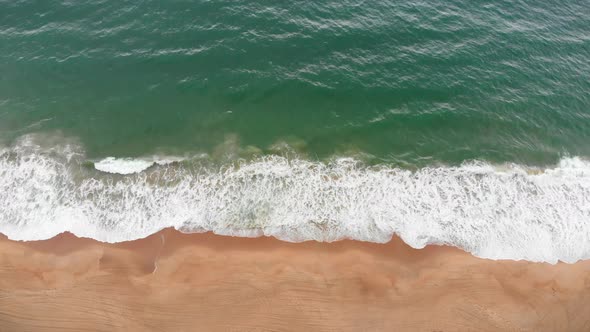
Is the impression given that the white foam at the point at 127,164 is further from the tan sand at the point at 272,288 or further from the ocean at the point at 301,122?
the tan sand at the point at 272,288

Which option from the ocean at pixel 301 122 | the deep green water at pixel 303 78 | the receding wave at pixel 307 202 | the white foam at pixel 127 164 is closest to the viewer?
the receding wave at pixel 307 202

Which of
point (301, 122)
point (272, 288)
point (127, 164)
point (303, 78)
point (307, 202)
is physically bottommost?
point (272, 288)

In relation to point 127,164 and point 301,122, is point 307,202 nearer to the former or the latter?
point 301,122

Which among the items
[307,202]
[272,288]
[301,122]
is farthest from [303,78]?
[272,288]

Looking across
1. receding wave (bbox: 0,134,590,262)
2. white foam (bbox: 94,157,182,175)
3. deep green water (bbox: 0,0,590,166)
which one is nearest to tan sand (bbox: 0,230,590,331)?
receding wave (bbox: 0,134,590,262)

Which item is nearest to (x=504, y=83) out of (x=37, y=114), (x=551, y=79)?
(x=551, y=79)

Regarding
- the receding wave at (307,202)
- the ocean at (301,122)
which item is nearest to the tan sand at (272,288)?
the receding wave at (307,202)
